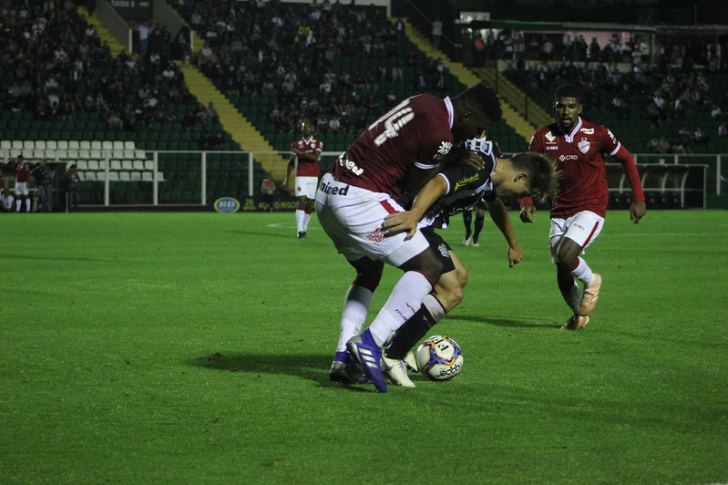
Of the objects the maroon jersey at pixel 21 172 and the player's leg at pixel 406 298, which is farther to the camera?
the maroon jersey at pixel 21 172

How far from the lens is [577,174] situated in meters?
9.96

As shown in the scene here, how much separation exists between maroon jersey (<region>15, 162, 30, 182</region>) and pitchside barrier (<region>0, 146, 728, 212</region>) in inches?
28.4

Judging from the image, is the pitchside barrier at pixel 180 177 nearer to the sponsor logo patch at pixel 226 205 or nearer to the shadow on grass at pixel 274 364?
the sponsor logo patch at pixel 226 205

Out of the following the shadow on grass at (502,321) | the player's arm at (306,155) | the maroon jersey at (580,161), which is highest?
the maroon jersey at (580,161)

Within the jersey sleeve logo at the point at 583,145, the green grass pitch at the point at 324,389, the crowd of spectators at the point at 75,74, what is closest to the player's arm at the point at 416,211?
the green grass pitch at the point at 324,389

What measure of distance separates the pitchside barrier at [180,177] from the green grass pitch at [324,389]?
22.0 m

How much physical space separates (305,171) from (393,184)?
1632 cm

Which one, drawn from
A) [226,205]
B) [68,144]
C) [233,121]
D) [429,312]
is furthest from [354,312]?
[233,121]

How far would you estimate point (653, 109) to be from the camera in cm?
4775

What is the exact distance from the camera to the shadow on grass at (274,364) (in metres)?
6.77

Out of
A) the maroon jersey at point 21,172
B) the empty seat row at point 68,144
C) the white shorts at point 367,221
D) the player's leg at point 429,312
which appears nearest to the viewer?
the white shorts at point 367,221

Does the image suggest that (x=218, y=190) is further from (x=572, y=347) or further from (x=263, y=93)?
(x=572, y=347)

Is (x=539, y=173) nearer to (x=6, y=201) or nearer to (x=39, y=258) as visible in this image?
(x=39, y=258)

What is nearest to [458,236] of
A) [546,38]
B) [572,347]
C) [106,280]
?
[106,280]
